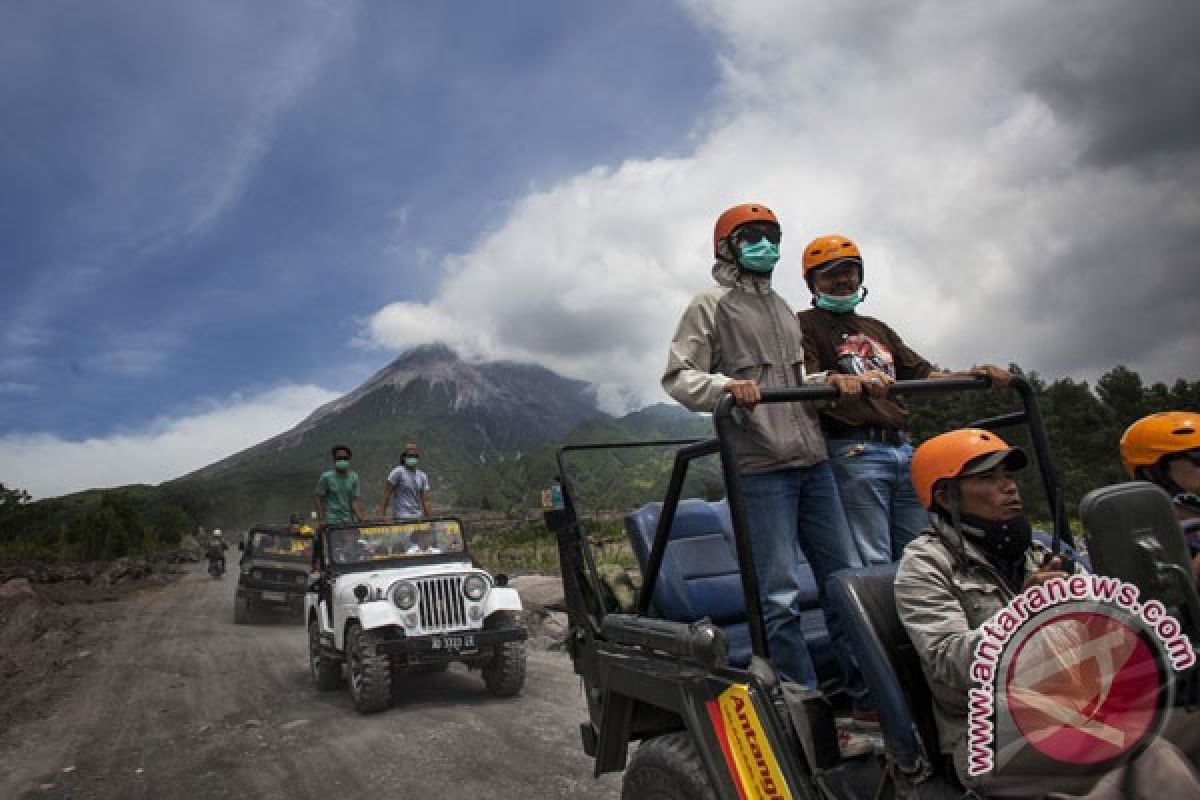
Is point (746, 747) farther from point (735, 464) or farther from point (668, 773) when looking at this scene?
point (735, 464)

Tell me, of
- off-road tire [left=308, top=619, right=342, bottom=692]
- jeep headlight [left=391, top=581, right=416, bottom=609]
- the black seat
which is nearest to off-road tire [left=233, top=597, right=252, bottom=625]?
off-road tire [left=308, top=619, right=342, bottom=692]

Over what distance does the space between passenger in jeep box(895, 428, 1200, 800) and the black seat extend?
2.1 inches

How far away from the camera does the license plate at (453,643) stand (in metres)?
7.52

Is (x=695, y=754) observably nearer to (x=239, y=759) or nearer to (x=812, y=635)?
(x=812, y=635)

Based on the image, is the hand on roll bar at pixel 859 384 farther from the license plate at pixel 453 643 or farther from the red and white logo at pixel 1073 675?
the license plate at pixel 453 643

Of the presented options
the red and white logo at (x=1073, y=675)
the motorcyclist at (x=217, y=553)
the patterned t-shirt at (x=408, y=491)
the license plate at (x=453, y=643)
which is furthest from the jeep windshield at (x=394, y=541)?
the motorcyclist at (x=217, y=553)

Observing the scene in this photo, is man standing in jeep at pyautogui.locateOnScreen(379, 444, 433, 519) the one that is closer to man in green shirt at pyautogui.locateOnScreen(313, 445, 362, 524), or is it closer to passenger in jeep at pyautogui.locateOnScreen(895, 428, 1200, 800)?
man in green shirt at pyautogui.locateOnScreen(313, 445, 362, 524)

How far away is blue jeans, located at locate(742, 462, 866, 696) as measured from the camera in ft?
9.84

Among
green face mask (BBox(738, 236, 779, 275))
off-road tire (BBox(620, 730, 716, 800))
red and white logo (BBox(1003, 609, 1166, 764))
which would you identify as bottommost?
off-road tire (BBox(620, 730, 716, 800))

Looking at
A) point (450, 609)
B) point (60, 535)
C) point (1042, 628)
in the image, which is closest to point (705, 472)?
point (1042, 628)

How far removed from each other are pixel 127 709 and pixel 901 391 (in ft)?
26.2

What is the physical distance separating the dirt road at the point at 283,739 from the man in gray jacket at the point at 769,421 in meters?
2.35

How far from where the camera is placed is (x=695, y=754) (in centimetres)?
268

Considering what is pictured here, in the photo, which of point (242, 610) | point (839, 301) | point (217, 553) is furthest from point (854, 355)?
point (217, 553)
